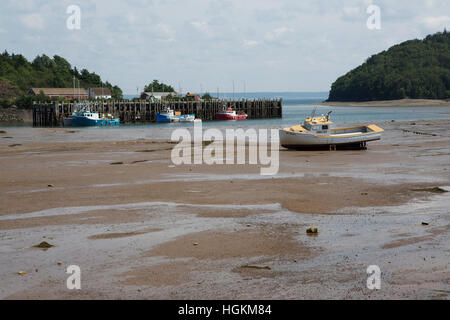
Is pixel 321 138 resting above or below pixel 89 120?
below

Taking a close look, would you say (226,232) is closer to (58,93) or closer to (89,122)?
(89,122)

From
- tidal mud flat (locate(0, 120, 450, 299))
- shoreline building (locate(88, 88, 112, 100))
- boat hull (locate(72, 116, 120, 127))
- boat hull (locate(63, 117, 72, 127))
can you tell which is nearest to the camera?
tidal mud flat (locate(0, 120, 450, 299))

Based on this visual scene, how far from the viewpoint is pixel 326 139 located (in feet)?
102

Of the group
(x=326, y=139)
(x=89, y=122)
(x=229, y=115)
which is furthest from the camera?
(x=229, y=115)

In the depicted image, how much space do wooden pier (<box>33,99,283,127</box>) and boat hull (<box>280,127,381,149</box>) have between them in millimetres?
62310

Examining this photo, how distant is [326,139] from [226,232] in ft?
65.8

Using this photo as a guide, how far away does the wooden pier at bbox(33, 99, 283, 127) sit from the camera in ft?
300

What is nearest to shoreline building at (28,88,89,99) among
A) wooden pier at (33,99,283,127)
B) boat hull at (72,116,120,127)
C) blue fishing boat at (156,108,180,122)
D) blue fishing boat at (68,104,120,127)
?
wooden pier at (33,99,283,127)

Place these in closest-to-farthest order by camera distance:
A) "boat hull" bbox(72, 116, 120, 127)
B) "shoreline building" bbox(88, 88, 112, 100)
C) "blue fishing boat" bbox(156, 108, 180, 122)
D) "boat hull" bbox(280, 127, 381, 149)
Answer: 1. "boat hull" bbox(280, 127, 381, 149)
2. "boat hull" bbox(72, 116, 120, 127)
3. "blue fishing boat" bbox(156, 108, 180, 122)
4. "shoreline building" bbox(88, 88, 112, 100)

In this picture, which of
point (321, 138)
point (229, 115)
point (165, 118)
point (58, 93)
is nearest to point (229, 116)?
point (229, 115)

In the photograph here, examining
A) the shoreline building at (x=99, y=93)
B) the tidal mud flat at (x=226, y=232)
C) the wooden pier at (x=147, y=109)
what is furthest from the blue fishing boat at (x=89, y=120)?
the tidal mud flat at (x=226, y=232)

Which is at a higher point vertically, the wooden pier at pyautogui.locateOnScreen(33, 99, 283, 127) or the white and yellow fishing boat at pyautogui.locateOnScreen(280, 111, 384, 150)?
the wooden pier at pyautogui.locateOnScreen(33, 99, 283, 127)

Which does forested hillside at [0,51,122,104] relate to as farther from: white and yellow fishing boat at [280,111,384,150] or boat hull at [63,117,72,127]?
white and yellow fishing boat at [280,111,384,150]
